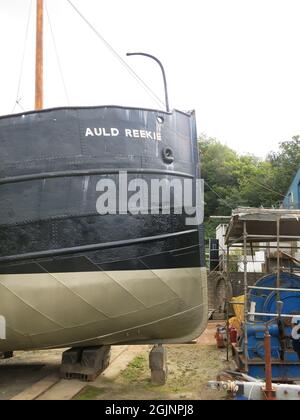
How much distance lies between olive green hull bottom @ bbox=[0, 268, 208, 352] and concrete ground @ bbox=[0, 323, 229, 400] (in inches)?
21.9

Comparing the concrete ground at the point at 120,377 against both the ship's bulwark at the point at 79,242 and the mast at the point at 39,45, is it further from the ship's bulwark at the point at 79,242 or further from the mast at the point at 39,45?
the mast at the point at 39,45

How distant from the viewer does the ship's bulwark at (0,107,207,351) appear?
18.4 feet

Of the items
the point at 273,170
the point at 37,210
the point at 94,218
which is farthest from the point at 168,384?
the point at 273,170

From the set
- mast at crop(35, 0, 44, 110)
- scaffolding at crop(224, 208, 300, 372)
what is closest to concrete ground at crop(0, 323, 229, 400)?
scaffolding at crop(224, 208, 300, 372)

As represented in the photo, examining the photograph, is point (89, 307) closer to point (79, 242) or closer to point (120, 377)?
point (79, 242)

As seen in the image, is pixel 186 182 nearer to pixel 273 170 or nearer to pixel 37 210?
pixel 37 210

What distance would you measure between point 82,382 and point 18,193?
2.57m

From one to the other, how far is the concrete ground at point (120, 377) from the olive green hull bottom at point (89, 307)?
555 millimetres

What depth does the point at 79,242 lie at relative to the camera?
563cm

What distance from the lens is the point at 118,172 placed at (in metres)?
5.80

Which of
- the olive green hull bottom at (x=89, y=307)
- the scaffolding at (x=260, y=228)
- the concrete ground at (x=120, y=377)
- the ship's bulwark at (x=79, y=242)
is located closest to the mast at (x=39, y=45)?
the ship's bulwark at (x=79, y=242)

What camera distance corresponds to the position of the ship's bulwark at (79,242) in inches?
221

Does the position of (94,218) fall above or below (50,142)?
below

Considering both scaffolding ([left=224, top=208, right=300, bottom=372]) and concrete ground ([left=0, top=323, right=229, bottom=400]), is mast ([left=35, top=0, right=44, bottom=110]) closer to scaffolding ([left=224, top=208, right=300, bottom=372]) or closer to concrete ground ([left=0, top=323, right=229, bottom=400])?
scaffolding ([left=224, top=208, right=300, bottom=372])
